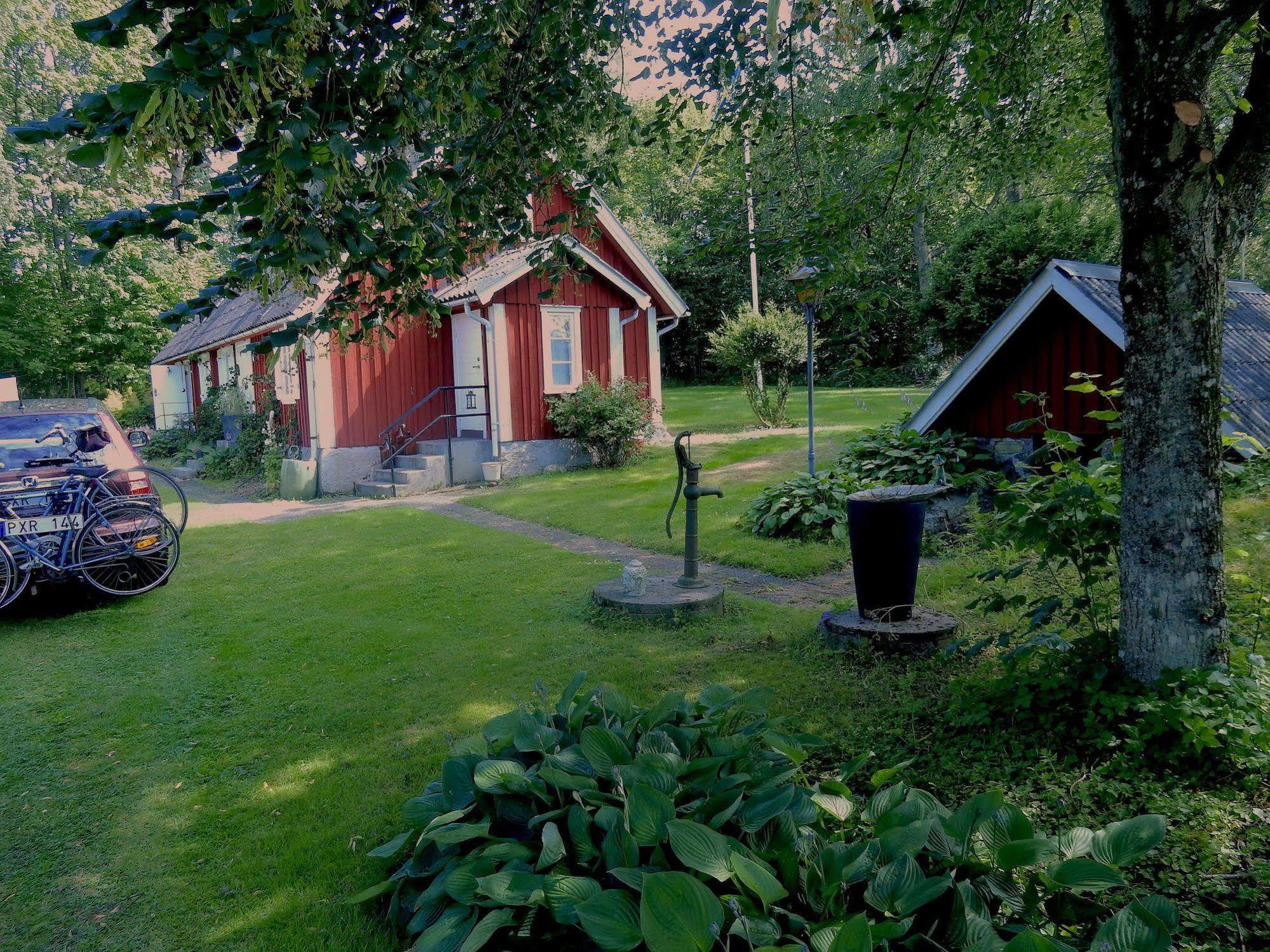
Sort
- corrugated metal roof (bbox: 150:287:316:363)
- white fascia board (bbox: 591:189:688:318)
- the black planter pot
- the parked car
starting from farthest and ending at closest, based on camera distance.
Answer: white fascia board (bbox: 591:189:688:318), corrugated metal roof (bbox: 150:287:316:363), the parked car, the black planter pot

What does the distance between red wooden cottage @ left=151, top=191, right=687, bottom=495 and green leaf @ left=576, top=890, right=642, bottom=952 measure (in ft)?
40.0

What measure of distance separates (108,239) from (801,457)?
38.1 feet

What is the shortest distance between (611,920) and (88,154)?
6.73ft

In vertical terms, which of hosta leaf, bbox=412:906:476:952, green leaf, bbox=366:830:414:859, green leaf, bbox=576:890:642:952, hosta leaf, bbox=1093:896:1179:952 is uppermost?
hosta leaf, bbox=1093:896:1179:952

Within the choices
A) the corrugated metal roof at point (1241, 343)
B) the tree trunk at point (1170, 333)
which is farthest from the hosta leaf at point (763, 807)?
the corrugated metal roof at point (1241, 343)

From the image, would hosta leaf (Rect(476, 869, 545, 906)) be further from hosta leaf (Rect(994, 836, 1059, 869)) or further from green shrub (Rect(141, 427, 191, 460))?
green shrub (Rect(141, 427, 191, 460))

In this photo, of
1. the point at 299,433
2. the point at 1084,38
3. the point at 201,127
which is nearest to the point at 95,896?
the point at 201,127

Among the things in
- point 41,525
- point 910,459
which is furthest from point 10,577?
point 910,459

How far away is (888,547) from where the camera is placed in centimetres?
490

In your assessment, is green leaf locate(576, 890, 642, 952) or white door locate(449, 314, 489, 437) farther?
white door locate(449, 314, 489, 437)

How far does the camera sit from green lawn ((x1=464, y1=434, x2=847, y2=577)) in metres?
7.84

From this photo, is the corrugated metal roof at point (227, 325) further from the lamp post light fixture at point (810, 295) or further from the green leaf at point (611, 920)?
the green leaf at point (611, 920)

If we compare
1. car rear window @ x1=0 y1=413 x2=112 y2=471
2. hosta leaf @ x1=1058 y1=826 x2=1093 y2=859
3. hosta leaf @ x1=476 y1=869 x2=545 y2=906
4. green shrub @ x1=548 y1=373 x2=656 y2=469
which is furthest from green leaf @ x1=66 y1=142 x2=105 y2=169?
green shrub @ x1=548 y1=373 x2=656 y2=469

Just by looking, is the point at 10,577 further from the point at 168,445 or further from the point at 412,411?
the point at 168,445
